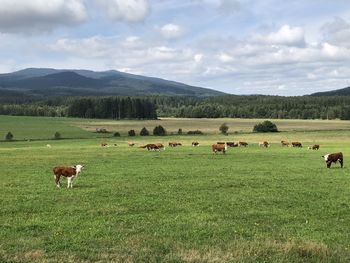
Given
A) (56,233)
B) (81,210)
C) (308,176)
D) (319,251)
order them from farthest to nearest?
(308,176)
(81,210)
(56,233)
(319,251)

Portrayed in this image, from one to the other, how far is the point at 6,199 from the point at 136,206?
6.38 meters

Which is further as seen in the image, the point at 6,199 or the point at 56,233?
the point at 6,199

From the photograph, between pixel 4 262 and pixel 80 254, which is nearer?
pixel 4 262

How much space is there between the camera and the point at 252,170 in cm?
3569

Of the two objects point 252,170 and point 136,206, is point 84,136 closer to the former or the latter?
point 252,170

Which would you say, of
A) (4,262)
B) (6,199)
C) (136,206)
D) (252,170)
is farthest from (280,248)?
(252,170)

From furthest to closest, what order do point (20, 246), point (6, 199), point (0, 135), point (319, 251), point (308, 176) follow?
point (0, 135) < point (308, 176) < point (6, 199) < point (20, 246) < point (319, 251)

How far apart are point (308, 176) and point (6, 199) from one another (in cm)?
1973

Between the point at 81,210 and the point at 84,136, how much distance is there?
9768 cm

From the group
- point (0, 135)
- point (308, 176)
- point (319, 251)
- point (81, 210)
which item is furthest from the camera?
point (0, 135)

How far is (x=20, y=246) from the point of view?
41.9 feet

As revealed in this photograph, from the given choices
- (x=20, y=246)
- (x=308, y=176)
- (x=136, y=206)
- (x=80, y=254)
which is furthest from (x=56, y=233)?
(x=308, y=176)

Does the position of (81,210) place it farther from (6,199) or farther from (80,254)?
(80,254)

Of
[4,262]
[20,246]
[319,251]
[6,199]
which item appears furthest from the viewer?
[6,199]
